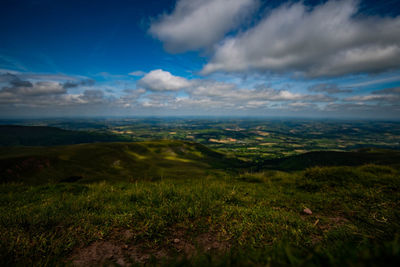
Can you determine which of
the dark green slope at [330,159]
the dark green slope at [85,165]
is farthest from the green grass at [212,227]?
the dark green slope at [330,159]

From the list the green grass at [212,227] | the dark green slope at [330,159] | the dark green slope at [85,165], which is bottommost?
the dark green slope at [330,159]

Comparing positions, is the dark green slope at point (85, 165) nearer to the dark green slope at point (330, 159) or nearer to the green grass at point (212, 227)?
the green grass at point (212, 227)

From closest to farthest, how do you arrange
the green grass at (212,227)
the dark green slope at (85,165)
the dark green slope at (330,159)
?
the green grass at (212,227) < the dark green slope at (85,165) < the dark green slope at (330,159)

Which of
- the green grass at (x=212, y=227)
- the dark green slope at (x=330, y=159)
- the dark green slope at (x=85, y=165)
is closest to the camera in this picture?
the green grass at (x=212, y=227)

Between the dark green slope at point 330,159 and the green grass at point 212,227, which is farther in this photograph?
the dark green slope at point 330,159

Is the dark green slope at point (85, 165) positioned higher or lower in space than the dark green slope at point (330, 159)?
higher

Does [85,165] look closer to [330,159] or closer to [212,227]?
[212,227]

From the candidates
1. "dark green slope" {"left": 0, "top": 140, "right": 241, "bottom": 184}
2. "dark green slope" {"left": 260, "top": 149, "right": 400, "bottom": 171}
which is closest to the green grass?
"dark green slope" {"left": 0, "top": 140, "right": 241, "bottom": 184}

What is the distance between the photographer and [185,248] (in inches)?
123

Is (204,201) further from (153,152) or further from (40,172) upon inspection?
→ (153,152)

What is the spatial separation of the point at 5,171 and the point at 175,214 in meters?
83.2

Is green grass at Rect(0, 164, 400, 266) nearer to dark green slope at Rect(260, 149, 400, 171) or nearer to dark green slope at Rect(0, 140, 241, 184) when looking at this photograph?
dark green slope at Rect(0, 140, 241, 184)

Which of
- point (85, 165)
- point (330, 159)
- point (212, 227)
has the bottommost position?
point (330, 159)

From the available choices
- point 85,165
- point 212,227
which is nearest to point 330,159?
point 212,227
